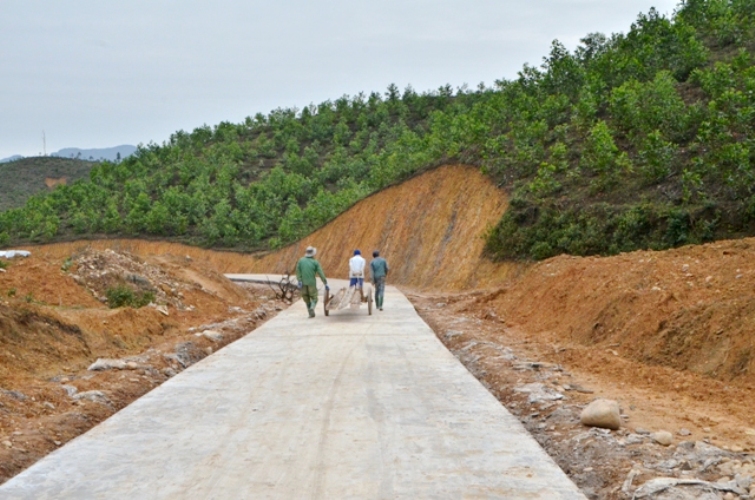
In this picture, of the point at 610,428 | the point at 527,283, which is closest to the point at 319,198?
the point at 527,283

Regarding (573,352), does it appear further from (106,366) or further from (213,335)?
(213,335)

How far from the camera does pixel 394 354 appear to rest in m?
14.3

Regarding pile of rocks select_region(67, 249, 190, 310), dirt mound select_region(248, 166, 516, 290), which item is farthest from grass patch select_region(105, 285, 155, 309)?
dirt mound select_region(248, 166, 516, 290)

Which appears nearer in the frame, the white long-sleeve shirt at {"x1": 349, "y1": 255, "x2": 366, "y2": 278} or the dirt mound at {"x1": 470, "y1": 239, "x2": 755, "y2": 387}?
the dirt mound at {"x1": 470, "y1": 239, "x2": 755, "y2": 387}

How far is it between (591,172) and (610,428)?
24206 millimetres

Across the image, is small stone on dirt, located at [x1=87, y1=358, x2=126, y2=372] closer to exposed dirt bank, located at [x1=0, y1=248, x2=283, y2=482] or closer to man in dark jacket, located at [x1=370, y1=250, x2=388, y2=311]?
exposed dirt bank, located at [x1=0, y1=248, x2=283, y2=482]

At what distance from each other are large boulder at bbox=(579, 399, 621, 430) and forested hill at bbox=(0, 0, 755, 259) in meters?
14.0

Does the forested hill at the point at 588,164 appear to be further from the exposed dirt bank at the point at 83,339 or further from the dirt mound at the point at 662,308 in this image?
the exposed dirt bank at the point at 83,339

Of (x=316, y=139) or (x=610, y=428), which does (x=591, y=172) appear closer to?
(x=610, y=428)

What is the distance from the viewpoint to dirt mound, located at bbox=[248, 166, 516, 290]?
36312 millimetres

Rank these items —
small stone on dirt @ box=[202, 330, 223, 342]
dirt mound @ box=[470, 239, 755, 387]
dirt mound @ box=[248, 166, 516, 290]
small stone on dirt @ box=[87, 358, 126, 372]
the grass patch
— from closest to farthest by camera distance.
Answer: dirt mound @ box=[470, 239, 755, 387] < small stone on dirt @ box=[87, 358, 126, 372] < small stone on dirt @ box=[202, 330, 223, 342] < the grass patch < dirt mound @ box=[248, 166, 516, 290]

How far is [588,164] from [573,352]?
1768 centimetres

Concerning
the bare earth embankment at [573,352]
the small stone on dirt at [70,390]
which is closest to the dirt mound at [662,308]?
the bare earth embankment at [573,352]

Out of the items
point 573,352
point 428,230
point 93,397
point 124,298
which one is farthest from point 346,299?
point 428,230
